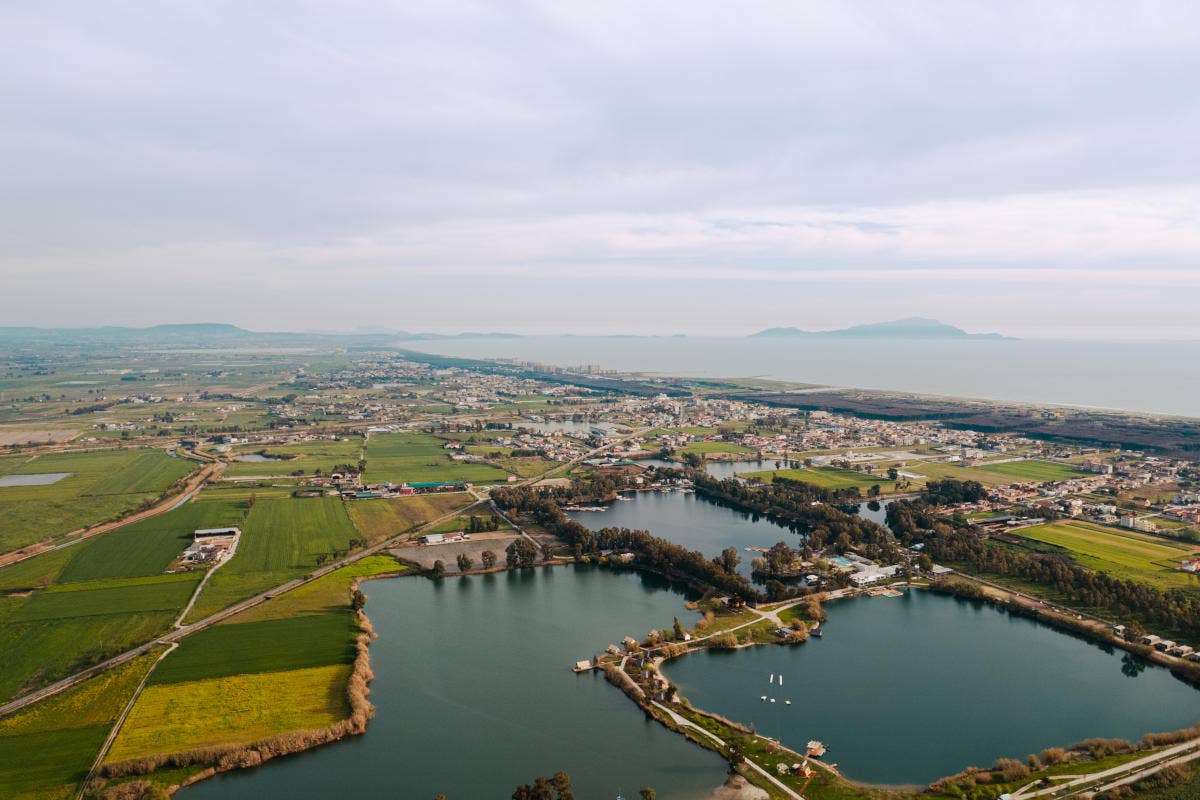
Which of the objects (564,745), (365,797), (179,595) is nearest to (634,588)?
(564,745)

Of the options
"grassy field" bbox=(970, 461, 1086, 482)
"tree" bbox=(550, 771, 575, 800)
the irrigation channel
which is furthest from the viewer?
"grassy field" bbox=(970, 461, 1086, 482)

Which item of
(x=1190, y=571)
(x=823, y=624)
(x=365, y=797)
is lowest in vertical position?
(x=365, y=797)

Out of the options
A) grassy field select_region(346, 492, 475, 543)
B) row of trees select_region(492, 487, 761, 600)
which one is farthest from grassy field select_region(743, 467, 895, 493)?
grassy field select_region(346, 492, 475, 543)

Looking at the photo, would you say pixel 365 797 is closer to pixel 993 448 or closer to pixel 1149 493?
pixel 1149 493

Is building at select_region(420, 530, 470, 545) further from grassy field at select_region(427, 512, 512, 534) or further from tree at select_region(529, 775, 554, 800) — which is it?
tree at select_region(529, 775, 554, 800)

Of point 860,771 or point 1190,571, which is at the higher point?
point 1190,571

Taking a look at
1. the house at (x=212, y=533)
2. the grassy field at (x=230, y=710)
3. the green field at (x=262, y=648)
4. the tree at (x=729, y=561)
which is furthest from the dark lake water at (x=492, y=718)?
the house at (x=212, y=533)

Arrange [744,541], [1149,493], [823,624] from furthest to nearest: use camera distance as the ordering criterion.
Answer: [1149,493], [744,541], [823,624]
